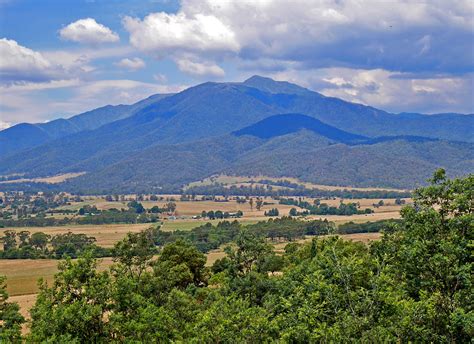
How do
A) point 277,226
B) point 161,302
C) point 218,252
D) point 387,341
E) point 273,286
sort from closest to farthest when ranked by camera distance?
point 387,341, point 161,302, point 273,286, point 218,252, point 277,226

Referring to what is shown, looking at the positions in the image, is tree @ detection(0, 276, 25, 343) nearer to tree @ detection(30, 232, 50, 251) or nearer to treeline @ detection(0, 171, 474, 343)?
treeline @ detection(0, 171, 474, 343)

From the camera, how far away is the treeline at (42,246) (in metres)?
110

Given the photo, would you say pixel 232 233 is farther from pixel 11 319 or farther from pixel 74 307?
pixel 74 307

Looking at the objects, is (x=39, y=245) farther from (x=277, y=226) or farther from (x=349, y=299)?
(x=349, y=299)

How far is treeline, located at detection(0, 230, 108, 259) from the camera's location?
362 feet

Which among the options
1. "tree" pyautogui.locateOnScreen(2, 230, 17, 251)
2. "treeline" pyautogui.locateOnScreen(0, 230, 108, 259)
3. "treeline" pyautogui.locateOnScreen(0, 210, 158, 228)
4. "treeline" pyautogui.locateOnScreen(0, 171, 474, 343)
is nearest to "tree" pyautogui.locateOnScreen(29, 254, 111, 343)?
"treeline" pyautogui.locateOnScreen(0, 171, 474, 343)

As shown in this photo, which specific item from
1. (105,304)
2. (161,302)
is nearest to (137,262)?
(161,302)

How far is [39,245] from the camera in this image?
123m

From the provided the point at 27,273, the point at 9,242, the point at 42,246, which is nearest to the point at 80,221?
the point at 9,242

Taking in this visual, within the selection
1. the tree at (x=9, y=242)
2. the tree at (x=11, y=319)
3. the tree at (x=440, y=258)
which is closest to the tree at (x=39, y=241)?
the tree at (x=9, y=242)

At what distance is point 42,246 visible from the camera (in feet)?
399

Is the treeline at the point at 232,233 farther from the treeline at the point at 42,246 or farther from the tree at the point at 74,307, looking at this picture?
the tree at the point at 74,307

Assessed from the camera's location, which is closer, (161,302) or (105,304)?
(105,304)

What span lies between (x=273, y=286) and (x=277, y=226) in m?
103
